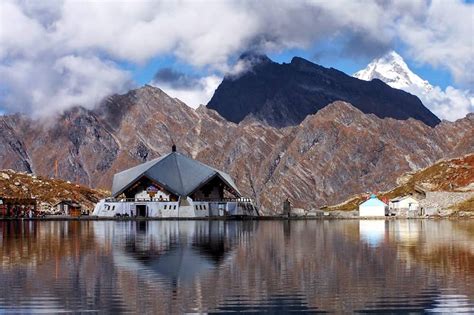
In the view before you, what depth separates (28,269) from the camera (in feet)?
121

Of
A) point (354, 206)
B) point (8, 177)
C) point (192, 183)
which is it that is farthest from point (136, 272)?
point (354, 206)

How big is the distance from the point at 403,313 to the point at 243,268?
1386 cm

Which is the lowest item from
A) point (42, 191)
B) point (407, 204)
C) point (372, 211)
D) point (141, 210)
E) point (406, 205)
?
point (372, 211)

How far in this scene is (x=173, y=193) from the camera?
472ft

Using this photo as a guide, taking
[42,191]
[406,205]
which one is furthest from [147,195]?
[406,205]

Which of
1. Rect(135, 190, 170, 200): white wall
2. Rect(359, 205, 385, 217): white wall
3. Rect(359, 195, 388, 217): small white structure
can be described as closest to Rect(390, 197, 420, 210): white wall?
Rect(359, 195, 388, 217): small white structure

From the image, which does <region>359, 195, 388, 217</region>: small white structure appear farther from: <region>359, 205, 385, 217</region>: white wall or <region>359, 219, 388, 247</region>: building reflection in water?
<region>359, 219, 388, 247</region>: building reflection in water

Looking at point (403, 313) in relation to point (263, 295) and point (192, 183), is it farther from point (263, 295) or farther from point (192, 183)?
point (192, 183)

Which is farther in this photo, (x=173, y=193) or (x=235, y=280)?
(x=173, y=193)

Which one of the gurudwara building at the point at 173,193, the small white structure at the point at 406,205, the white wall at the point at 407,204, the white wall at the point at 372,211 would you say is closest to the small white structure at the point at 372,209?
the white wall at the point at 372,211

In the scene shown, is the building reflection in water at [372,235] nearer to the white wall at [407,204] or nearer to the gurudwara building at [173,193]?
the gurudwara building at [173,193]

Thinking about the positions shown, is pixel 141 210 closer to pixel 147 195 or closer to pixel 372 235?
pixel 147 195

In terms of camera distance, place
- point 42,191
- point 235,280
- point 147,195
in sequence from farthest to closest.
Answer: point 42,191, point 147,195, point 235,280

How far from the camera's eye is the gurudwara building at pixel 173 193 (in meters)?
138
